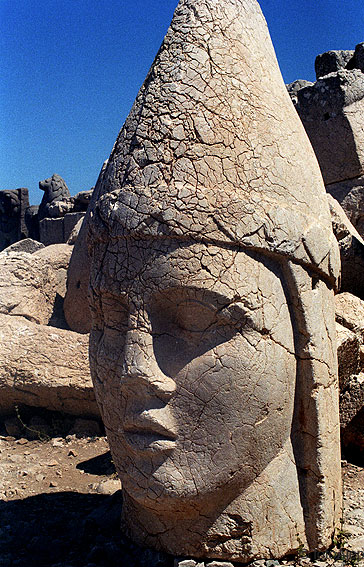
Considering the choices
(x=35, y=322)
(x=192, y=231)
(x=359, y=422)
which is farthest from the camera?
(x=35, y=322)

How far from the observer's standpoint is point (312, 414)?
2.62 m

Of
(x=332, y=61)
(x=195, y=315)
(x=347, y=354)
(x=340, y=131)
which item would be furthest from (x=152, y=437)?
(x=332, y=61)

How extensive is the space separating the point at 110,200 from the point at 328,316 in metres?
1.16

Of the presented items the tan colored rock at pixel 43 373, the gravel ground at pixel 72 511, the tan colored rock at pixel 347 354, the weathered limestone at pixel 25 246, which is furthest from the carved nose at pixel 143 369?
the weathered limestone at pixel 25 246

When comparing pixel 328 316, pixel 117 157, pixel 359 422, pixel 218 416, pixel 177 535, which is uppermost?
pixel 117 157

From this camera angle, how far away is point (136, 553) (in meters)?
2.78

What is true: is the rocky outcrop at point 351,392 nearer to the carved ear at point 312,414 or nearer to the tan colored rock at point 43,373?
the carved ear at point 312,414

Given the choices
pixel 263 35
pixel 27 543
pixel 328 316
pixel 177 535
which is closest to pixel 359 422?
pixel 328 316

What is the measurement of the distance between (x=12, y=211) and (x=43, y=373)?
1264cm

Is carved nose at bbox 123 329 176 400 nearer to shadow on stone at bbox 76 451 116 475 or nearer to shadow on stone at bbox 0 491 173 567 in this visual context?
shadow on stone at bbox 0 491 173 567

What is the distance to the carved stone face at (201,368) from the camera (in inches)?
97.3

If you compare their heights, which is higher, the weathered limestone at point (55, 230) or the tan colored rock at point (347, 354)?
the weathered limestone at point (55, 230)

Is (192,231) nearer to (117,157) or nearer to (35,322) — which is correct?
(117,157)

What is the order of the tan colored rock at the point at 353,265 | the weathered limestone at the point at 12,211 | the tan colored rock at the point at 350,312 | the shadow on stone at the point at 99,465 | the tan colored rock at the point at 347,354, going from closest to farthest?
the tan colored rock at the point at 347,354
the tan colored rock at the point at 350,312
the shadow on stone at the point at 99,465
the tan colored rock at the point at 353,265
the weathered limestone at the point at 12,211
